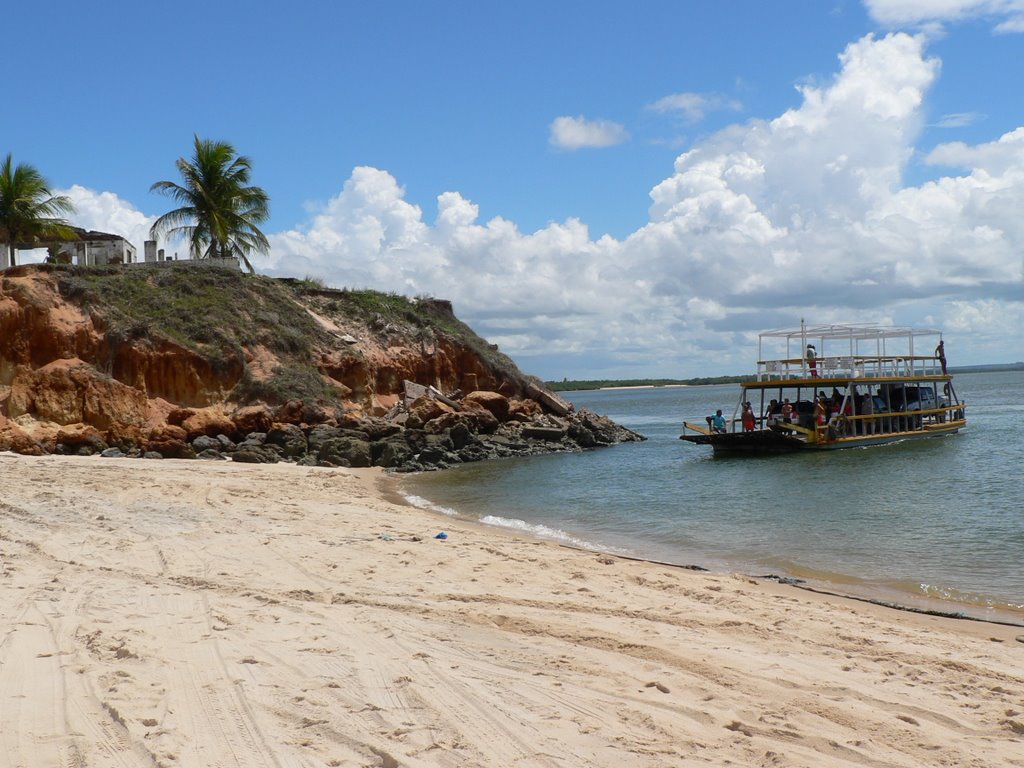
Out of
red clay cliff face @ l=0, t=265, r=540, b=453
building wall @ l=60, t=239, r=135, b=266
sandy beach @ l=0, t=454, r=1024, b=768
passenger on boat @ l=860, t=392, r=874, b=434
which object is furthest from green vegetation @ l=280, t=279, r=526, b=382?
sandy beach @ l=0, t=454, r=1024, b=768

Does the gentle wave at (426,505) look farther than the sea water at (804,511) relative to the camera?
Yes

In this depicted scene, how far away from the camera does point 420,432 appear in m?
31.6

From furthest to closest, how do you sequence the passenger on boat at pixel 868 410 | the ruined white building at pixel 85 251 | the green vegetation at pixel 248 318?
1. the ruined white building at pixel 85 251
2. the passenger on boat at pixel 868 410
3. the green vegetation at pixel 248 318

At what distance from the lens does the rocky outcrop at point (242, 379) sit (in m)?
27.7

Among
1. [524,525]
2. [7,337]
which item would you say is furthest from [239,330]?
[524,525]

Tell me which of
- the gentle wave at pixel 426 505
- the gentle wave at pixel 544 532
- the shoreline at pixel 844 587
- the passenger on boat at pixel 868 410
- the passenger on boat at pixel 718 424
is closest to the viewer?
the shoreline at pixel 844 587

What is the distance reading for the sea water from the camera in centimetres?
1211

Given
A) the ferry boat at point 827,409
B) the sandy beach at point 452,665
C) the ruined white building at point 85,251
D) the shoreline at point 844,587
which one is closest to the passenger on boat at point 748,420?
the ferry boat at point 827,409

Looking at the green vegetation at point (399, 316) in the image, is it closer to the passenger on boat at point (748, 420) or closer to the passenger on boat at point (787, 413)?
the passenger on boat at point (748, 420)

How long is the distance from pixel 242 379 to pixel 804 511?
67.3 ft

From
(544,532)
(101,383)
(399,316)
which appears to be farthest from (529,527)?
(399,316)

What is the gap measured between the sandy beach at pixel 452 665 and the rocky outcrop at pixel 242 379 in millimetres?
17411

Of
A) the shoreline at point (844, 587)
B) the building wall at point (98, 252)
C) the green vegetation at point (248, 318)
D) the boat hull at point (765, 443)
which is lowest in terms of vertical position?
the shoreline at point (844, 587)

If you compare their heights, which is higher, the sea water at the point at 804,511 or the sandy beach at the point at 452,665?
the sandy beach at the point at 452,665
